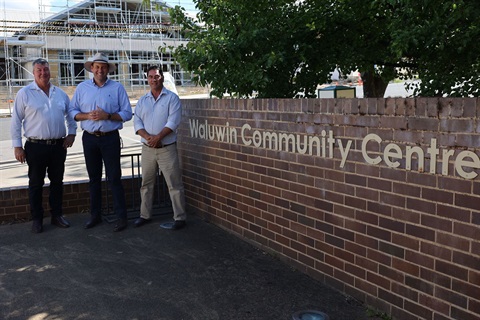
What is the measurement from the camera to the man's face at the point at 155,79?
614 cm

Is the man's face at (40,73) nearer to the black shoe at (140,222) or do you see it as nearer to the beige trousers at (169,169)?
the beige trousers at (169,169)

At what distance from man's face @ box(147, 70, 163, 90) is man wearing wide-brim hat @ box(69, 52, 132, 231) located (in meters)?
0.43

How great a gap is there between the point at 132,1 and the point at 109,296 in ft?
139

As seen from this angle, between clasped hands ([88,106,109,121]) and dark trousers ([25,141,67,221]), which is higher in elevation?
clasped hands ([88,106,109,121])

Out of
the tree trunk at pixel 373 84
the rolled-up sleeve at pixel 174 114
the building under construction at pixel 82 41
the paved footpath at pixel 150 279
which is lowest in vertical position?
the paved footpath at pixel 150 279

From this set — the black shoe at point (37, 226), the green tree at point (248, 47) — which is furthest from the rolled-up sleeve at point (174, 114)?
the black shoe at point (37, 226)

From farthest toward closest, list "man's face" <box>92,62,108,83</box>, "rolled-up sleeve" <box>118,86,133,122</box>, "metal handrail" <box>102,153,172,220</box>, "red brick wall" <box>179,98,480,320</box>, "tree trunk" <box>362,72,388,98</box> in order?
"tree trunk" <box>362,72,388,98</box>, "metal handrail" <box>102,153,172,220</box>, "rolled-up sleeve" <box>118,86,133,122</box>, "man's face" <box>92,62,108,83</box>, "red brick wall" <box>179,98,480,320</box>

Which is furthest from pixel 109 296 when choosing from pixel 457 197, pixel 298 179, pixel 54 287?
pixel 457 197

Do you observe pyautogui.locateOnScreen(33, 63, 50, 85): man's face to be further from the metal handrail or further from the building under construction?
the building under construction

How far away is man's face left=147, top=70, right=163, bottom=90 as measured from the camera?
6141mm

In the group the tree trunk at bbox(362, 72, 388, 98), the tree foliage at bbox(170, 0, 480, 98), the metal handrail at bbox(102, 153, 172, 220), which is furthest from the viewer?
the tree trunk at bbox(362, 72, 388, 98)

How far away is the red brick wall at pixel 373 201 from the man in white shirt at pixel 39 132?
201 cm

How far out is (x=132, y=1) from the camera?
43.5 metres

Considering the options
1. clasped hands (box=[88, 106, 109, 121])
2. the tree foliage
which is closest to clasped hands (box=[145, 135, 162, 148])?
clasped hands (box=[88, 106, 109, 121])
